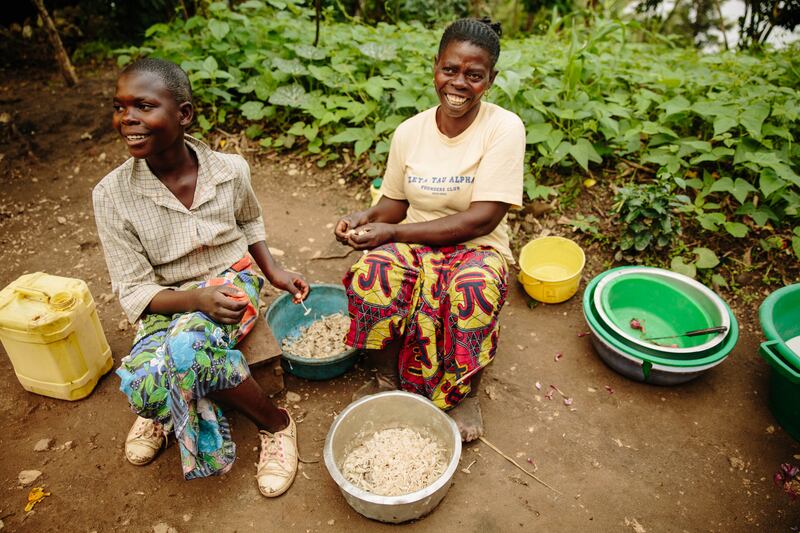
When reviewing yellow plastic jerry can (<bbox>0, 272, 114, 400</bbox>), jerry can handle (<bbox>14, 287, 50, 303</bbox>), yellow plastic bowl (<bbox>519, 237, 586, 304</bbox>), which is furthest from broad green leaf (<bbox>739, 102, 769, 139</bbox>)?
jerry can handle (<bbox>14, 287, 50, 303</bbox>)

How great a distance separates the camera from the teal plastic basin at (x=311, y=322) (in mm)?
2234

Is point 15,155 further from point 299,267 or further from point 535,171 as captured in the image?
point 535,171

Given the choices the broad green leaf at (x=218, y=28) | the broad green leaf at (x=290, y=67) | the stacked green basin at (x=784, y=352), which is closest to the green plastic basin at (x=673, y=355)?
the stacked green basin at (x=784, y=352)

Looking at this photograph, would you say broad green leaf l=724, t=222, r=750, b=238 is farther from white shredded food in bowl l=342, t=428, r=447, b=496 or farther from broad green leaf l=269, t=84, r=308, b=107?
broad green leaf l=269, t=84, r=308, b=107

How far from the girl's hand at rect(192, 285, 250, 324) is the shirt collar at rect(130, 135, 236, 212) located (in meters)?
0.35

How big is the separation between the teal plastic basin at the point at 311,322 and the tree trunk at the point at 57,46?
151 inches

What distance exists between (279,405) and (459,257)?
111 centimetres

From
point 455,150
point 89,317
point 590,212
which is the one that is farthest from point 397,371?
point 590,212

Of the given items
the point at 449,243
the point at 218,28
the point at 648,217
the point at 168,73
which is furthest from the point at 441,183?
the point at 218,28

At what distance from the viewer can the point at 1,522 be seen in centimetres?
185

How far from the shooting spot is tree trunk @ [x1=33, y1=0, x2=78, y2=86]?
13.9ft

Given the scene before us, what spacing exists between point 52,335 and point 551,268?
8.66 feet

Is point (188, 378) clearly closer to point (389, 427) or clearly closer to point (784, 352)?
point (389, 427)

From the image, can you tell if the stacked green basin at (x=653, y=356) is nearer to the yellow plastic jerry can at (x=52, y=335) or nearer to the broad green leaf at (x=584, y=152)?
the broad green leaf at (x=584, y=152)
